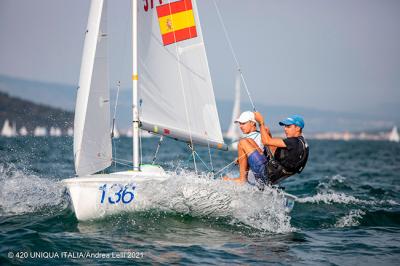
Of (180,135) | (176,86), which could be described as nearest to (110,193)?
(180,135)

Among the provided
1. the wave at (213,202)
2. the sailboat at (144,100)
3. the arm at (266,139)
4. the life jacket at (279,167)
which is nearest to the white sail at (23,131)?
the wave at (213,202)

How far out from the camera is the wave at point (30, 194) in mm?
8914

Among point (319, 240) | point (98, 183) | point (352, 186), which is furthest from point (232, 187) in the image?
point (352, 186)

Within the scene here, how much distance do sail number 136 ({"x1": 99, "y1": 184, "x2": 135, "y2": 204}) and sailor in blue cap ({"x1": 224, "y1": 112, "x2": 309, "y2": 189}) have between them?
1642 millimetres

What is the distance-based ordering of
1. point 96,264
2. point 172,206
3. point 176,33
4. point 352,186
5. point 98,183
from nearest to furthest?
point 96,264 → point 98,183 → point 172,206 → point 176,33 → point 352,186

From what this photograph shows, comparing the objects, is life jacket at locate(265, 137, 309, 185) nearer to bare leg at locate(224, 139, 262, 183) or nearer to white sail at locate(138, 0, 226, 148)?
bare leg at locate(224, 139, 262, 183)

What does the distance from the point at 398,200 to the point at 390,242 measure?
4.79 metres

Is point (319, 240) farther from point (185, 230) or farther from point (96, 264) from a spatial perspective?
point (96, 264)

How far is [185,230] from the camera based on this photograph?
7.72 metres

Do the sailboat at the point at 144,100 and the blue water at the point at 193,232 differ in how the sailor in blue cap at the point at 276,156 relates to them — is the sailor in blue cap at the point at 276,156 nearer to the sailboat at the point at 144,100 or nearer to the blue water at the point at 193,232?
the blue water at the point at 193,232

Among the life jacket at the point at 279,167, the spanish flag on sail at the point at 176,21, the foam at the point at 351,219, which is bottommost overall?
the foam at the point at 351,219

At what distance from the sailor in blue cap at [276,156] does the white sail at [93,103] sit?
6.99 ft

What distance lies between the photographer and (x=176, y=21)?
8.61m

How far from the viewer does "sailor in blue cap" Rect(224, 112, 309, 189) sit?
26.1 ft
